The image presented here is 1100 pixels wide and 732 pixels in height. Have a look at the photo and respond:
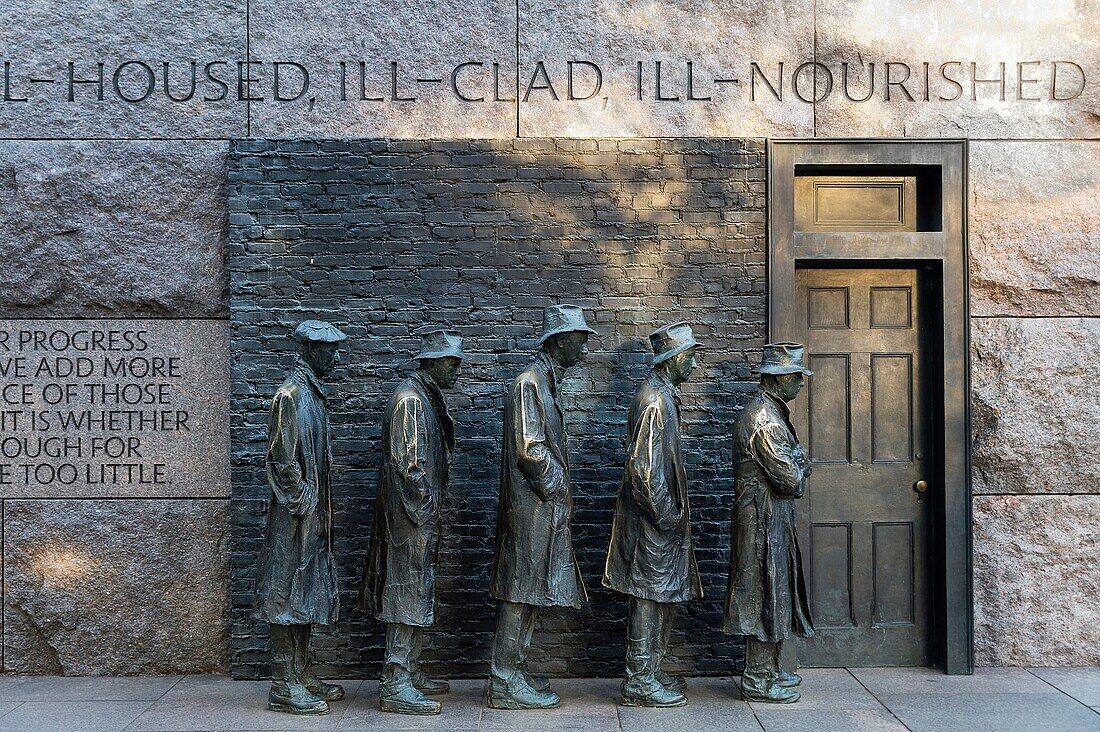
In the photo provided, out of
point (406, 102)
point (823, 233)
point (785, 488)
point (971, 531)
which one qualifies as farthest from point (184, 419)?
point (971, 531)

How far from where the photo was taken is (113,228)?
7.33 metres

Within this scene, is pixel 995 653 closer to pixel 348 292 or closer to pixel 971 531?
pixel 971 531

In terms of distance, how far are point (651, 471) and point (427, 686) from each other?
2.04 m

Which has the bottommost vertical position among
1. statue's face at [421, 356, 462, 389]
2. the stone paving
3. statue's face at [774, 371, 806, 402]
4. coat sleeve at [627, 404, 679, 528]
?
the stone paving

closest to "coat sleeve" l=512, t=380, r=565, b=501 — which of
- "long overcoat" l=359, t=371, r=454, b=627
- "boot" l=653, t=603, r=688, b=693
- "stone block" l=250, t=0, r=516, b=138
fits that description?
"long overcoat" l=359, t=371, r=454, b=627

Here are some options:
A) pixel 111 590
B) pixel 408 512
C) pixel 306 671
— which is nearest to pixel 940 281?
pixel 408 512

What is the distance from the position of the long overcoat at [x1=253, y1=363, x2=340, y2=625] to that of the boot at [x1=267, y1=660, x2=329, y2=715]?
1.28 feet

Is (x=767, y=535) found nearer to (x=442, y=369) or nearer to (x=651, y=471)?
(x=651, y=471)

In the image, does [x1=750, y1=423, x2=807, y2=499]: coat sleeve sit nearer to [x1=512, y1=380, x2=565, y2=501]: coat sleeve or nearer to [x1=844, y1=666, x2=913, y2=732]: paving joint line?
[x1=512, y1=380, x2=565, y2=501]: coat sleeve

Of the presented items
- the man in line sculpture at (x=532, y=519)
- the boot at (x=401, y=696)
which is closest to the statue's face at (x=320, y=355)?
the man in line sculpture at (x=532, y=519)

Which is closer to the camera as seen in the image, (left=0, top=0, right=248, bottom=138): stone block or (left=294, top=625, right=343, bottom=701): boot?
(left=294, top=625, right=343, bottom=701): boot

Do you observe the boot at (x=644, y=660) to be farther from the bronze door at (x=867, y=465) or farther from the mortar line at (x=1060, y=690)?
the mortar line at (x=1060, y=690)

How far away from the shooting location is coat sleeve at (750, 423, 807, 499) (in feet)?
20.9

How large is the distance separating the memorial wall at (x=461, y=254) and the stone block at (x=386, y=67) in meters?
0.02
